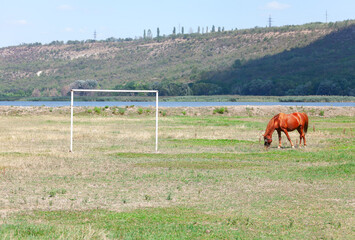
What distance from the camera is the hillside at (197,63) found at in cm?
13062

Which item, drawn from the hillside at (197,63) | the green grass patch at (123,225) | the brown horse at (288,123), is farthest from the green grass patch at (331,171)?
the hillside at (197,63)

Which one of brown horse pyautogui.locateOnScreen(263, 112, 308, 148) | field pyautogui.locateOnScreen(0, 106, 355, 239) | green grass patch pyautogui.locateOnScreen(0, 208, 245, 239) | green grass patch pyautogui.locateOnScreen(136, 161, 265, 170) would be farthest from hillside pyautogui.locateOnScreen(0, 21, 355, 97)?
green grass patch pyautogui.locateOnScreen(0, 208, 245, 239)

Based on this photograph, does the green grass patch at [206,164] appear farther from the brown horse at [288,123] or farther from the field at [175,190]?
the brown horse at [288,123]

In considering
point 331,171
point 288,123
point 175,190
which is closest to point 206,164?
point 331,171

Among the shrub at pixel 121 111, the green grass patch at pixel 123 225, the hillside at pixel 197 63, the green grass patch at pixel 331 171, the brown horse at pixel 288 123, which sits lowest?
the shrub at pixel 121 111

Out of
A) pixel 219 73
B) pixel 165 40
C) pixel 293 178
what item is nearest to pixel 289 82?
pixel 219 73

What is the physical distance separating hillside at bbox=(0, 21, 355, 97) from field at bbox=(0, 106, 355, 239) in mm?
93120

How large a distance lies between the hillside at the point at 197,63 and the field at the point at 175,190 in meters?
93.1

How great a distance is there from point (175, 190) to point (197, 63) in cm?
14464

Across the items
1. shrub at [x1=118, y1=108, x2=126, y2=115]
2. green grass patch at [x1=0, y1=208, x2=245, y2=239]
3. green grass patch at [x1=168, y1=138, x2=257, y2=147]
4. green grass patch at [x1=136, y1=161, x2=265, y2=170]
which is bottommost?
shrub at [x1=118, y1=108, x2=126, y2=115]

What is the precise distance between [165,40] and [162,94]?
63335mm

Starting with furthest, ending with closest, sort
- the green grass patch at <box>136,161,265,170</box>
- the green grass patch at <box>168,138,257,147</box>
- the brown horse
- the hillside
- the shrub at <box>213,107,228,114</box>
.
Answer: the hillside
the shrub at <box>213,107,228,114</box>
the green grass patch at <box>168,138,257,147</box>
the brown horse
the green grass patch at <box>136,161,265,170</box>

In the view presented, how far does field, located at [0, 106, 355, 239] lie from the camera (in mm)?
11633

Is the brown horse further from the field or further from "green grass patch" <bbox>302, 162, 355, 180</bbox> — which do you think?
"green grass patch" <bbox>302, 162, 355, 180</bbox>
